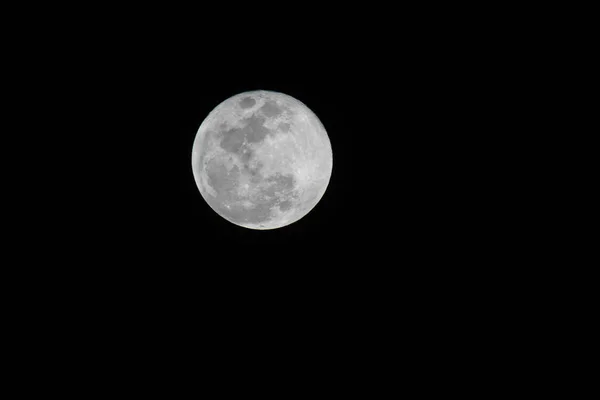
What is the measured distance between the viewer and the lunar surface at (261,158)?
4.00 metres

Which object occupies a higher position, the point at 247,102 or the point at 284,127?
the point at 247,102

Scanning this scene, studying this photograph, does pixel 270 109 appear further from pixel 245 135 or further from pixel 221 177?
pixel 221 177

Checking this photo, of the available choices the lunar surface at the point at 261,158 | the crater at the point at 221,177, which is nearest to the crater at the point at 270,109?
the lunar surface at the point at 261,158

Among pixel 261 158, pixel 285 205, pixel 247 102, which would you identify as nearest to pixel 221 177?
pixel 261 158

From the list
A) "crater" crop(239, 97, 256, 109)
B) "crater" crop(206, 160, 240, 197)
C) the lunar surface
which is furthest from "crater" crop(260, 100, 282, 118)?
"crater" crop(206, 160, 240, 197)

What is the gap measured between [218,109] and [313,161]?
119 centimetres

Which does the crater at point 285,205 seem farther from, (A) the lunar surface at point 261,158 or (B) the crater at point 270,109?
(B) the crater at point 270,109

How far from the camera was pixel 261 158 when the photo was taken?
13.0 feet

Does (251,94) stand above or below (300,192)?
above

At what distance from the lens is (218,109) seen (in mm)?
4395

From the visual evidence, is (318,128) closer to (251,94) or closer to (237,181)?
(251,94)

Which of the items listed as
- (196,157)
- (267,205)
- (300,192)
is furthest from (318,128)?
(196,157)

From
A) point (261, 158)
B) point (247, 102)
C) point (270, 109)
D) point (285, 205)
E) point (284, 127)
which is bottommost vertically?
point (285, 205)

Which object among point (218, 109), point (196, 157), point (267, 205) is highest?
point (218, 109)
